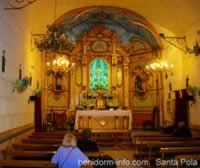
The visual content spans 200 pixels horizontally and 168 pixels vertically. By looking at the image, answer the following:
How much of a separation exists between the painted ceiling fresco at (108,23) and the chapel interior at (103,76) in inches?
2.2

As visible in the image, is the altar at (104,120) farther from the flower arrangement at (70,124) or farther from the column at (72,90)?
the column at (72,90)

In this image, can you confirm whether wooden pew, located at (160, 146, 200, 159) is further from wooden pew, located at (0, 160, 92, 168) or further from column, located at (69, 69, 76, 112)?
column, located at (69, 69, 76, 112)

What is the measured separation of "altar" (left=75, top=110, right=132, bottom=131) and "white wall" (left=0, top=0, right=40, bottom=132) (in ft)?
9.29

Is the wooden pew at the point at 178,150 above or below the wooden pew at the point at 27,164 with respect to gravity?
below

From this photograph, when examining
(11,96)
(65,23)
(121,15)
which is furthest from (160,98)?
(11,96)

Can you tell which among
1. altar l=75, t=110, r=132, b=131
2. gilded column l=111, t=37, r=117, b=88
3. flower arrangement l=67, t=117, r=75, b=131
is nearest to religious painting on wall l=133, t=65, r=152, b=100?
gilded column l=111, t=37, r=117, b=88

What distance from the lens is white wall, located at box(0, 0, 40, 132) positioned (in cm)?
771

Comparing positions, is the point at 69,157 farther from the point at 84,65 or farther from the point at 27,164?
the point at 84,65

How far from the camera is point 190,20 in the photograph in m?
11.7

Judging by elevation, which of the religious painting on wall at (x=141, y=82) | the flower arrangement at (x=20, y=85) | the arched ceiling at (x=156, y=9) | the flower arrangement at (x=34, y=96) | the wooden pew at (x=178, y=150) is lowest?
the wooden pew at (x=178, y=150)

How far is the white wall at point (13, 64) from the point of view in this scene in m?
7.71

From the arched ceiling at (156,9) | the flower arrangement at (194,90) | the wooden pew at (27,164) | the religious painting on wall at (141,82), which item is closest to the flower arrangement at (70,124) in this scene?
the religious painting on wall at (141,82)

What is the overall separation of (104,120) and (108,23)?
5796mm

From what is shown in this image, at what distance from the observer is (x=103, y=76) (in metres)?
16.8
